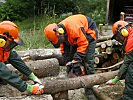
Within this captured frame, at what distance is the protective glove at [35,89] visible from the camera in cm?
381

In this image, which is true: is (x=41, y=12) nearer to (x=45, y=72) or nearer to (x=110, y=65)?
(x=110, y=65)

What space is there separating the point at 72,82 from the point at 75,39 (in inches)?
29.8

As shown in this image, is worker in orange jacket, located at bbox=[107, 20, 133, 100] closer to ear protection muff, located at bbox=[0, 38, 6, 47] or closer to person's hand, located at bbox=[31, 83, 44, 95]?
person's hand, located at bbox=[31, 83, 44, 95]

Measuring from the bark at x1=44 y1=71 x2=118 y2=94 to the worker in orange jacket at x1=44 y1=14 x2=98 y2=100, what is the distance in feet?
1.16

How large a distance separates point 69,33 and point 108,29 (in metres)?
6.04

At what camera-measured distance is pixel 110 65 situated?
6387 mm

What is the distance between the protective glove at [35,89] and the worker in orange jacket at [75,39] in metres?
0.86

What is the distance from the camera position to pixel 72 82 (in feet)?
14.7

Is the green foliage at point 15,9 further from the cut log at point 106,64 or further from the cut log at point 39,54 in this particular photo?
the cut log at point 106,64

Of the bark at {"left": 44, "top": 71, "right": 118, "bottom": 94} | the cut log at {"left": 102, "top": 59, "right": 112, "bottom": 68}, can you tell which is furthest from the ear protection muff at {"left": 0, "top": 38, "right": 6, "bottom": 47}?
the cut log at {"left": 102, "top": 59, "right": 112, "bottom": 68}

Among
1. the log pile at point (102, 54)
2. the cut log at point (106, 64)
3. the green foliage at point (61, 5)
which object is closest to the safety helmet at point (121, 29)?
the log pile at point (102, 54)

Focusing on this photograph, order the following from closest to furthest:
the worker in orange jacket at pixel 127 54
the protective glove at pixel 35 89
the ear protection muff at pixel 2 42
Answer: the ear protection muff at pixel 2 42 → the protective glove at pixel 35 89 → the worker in orange jacket at pixel 127 54

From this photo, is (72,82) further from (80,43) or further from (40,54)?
(40,54)

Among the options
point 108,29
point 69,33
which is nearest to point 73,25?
point 69,33
